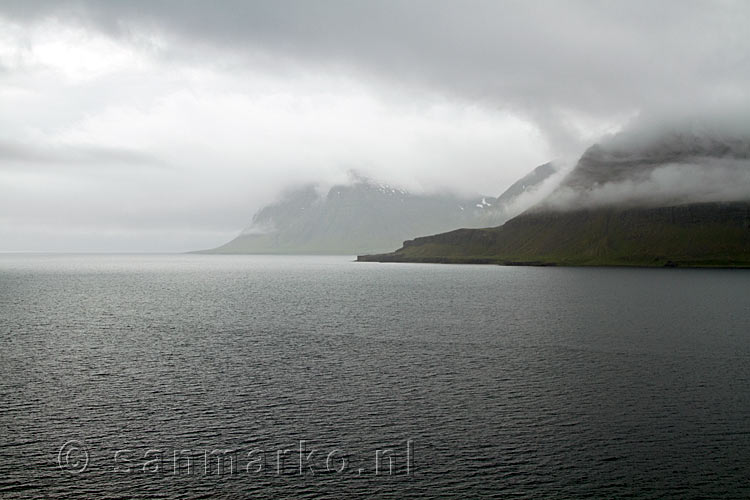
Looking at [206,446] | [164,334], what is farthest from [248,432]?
[164,334]

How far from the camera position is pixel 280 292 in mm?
193125

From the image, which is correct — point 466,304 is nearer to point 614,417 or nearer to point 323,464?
point 614,417

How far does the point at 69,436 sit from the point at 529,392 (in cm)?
4363

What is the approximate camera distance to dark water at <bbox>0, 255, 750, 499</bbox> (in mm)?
39375

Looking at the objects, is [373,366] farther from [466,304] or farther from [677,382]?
[466,304]

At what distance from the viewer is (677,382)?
64812mm

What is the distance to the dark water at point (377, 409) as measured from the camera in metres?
39.4

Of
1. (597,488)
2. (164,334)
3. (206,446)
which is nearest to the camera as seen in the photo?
(597,488)

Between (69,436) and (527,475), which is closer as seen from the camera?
(527,475)

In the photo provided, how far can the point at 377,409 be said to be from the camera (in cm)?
5444

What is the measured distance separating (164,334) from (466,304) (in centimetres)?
7818

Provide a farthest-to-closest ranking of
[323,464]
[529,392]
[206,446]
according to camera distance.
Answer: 1. [529,392]
2. [206,446]
3. [323,464]

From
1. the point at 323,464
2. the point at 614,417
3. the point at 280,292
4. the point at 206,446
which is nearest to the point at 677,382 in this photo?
the point at 614,417

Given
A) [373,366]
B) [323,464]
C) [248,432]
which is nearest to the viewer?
[323,464]
